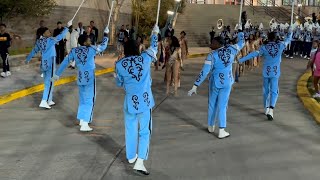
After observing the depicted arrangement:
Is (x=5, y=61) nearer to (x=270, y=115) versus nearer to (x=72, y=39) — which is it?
(x=72, y=39)

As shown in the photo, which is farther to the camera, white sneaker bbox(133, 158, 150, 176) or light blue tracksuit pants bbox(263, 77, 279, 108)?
light blue tracksuit pants bbox(263, 77, 279, 108)

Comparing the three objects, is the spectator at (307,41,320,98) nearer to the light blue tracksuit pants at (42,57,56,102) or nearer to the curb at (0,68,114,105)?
the light blue tracksuit pants at (42,57,56,102)

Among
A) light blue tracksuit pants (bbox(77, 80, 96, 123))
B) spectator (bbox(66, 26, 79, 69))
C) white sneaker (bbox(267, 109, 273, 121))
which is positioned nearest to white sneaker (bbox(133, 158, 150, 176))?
light blue tracksuit pants (bbox(77, 80, 96, 123))

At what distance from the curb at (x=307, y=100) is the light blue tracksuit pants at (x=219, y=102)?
235cm

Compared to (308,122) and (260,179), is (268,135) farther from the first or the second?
(260,179)

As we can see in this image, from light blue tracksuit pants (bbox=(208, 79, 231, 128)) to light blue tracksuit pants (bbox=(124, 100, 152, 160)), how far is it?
7.24ft

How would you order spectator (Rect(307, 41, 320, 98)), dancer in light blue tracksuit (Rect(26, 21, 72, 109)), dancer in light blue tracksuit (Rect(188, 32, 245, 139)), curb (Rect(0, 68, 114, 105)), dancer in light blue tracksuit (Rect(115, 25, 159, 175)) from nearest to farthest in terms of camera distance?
dancer in light blue tracksuit (Rect(115, 25, 159, 175))
dancer in light blue tracksuit (Rect(188, 32, 245, 139))
dancer in light blue tracksuit (Rect(26, 21, 72, 109))
curb (Rect(0, 68, 114, 105))
spectator (Rect(307, 41, 320, 98))

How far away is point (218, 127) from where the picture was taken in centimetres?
905

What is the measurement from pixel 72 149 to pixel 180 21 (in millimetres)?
30874

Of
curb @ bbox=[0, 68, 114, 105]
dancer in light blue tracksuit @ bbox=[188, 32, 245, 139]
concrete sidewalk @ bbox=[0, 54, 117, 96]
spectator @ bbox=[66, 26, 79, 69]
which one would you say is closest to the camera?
dancer in light blue tracksuit @ bbox=[188, 32, 245, 139]

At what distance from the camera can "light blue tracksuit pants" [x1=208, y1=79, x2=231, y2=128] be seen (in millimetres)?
8484

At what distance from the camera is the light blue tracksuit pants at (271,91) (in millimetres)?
10109

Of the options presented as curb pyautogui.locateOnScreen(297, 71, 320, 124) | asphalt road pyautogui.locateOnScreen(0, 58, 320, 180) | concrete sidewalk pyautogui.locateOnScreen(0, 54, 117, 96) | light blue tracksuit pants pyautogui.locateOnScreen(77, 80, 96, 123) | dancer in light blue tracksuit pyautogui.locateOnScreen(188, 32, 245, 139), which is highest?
dancer in light blue tracksuit pyautogui.locateOnScreen(188, 32, 245, 139)

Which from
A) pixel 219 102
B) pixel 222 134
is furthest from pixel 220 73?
pixel 222 134
